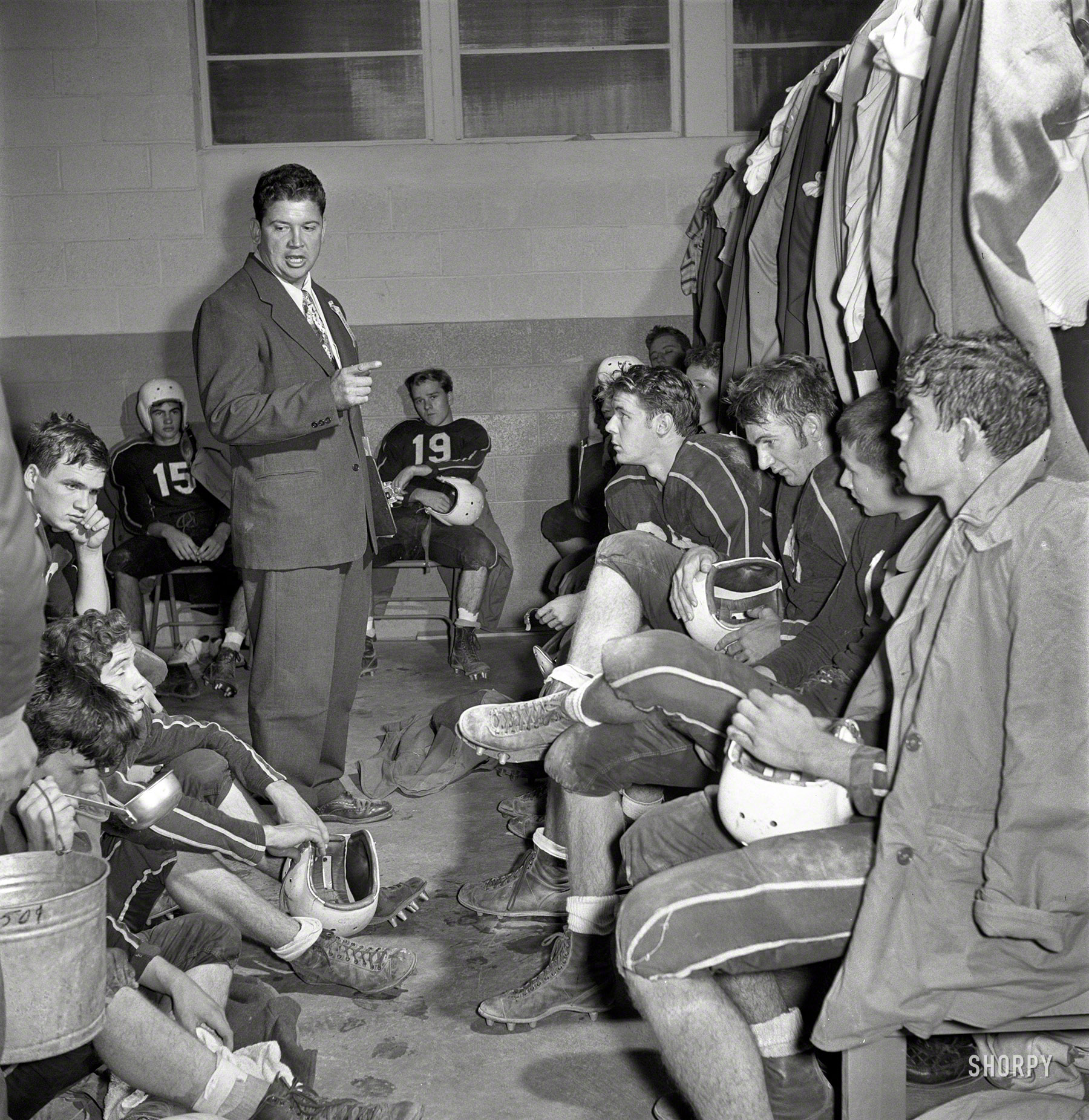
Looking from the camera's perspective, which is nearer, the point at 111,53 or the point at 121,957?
the point at 121,957

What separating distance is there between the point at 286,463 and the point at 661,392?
102 cm

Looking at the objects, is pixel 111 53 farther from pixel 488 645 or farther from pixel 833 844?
pixel 833 844

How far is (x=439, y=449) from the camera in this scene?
6.04 m

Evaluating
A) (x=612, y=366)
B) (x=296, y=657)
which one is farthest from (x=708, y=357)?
(x=296, y=657)

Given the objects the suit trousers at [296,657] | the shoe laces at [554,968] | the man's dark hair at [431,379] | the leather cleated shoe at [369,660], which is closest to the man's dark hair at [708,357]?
the suit trousers at [296,657]

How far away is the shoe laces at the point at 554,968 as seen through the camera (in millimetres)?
2467

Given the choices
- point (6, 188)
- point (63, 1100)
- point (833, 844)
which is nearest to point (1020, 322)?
point (833, 844)

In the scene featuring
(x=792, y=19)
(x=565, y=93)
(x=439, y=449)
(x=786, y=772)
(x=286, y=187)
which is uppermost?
(x=792, y=19)

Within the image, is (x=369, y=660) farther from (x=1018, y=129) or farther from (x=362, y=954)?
(x=1018, y=129)

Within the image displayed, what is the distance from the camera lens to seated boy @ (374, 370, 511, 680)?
571cm

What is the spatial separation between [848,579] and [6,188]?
17.2 ft

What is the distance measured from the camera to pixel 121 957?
198 centimetres

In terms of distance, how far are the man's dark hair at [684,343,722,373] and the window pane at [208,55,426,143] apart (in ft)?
8.83

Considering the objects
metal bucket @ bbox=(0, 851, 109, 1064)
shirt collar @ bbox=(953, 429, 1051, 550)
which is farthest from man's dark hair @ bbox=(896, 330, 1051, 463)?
metal bucket @ bbox=(0, 851, 109, 1064)
